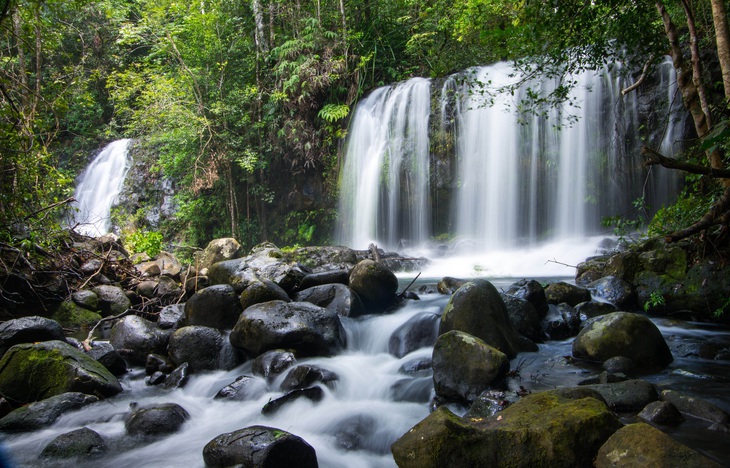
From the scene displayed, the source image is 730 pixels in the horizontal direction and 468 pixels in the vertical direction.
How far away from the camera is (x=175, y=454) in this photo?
4203 mm

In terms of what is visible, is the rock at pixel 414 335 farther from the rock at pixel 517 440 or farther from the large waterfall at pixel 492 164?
the large waterfall at pixel 492 164

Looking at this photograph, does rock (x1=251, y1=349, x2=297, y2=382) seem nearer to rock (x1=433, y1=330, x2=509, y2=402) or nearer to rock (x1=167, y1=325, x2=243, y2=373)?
rock (x1=167, y1=325, x2=243, y2=373)

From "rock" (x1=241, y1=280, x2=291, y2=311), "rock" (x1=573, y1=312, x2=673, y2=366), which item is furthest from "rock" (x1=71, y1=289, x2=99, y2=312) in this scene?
"rock" (x1=573, y1=312, x2=673, y2=366)

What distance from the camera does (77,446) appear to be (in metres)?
4.09

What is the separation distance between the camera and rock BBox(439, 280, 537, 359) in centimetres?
535

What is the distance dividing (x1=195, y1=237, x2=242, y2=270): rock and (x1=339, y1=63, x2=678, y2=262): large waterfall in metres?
4.56

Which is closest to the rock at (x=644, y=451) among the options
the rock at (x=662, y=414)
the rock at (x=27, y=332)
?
the rock at (x=662, y=414)

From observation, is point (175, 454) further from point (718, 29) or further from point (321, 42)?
point (321, 42)

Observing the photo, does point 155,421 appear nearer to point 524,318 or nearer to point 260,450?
point 260,450

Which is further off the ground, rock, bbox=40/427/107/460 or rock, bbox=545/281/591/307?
rock, bbox=545/281/591/307

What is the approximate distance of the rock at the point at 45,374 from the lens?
4871mm

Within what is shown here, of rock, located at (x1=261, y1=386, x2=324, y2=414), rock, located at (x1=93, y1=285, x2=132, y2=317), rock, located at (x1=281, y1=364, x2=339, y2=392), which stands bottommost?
rock, located at (x1=261, y1=386, x2=324, y2=414)

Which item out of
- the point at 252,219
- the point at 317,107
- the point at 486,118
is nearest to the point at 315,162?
the point at 317,107

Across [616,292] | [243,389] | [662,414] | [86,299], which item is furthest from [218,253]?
[662,414]
